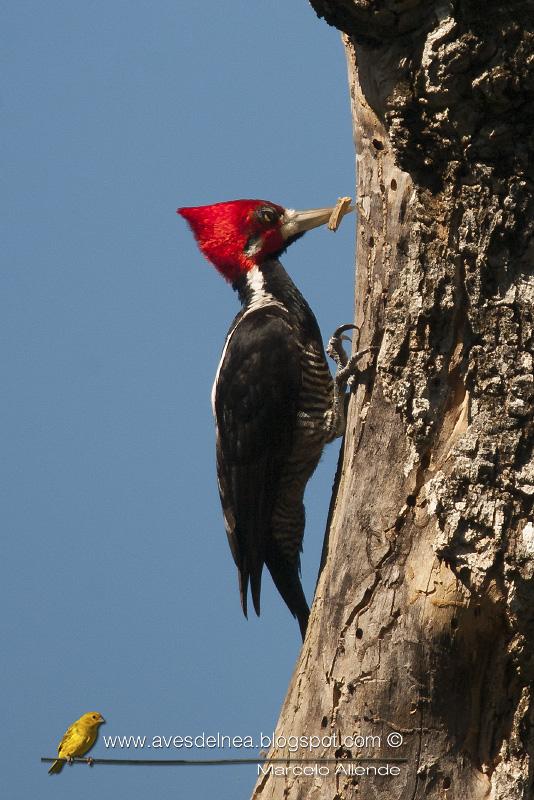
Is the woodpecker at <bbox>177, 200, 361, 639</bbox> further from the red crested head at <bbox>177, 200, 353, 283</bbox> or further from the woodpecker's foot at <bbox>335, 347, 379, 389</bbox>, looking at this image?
the woodpecker's foot at <bbox>335, 347, 379, 389</bbox>

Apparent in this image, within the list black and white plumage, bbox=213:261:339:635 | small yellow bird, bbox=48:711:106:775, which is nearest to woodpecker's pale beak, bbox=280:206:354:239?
black and white plumage, bbox=213:261:339:635

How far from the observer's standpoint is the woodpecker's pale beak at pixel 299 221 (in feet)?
13.3

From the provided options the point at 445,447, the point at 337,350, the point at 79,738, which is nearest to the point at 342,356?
the point at 337,350

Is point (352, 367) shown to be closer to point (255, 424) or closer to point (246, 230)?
point (255, 424)

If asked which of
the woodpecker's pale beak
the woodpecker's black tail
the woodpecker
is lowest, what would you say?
the woodpecker's black tail

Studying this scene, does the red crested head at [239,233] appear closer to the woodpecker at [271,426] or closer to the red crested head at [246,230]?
the red crested head at [246,230]

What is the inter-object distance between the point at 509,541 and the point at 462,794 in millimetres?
678

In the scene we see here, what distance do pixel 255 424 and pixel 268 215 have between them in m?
1.06

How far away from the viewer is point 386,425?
246cm

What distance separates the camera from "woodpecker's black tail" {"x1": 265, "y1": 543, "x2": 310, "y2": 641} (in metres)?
3.81

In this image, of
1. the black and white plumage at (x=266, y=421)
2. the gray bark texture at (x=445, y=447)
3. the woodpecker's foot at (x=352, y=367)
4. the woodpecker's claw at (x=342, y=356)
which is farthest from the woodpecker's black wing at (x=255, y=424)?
the gray bark texture at (x=445, y=447)

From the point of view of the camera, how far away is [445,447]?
2336 mm

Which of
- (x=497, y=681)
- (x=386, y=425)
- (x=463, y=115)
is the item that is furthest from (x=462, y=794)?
(x=463, y=115)

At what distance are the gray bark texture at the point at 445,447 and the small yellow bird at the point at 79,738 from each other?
84 cm
